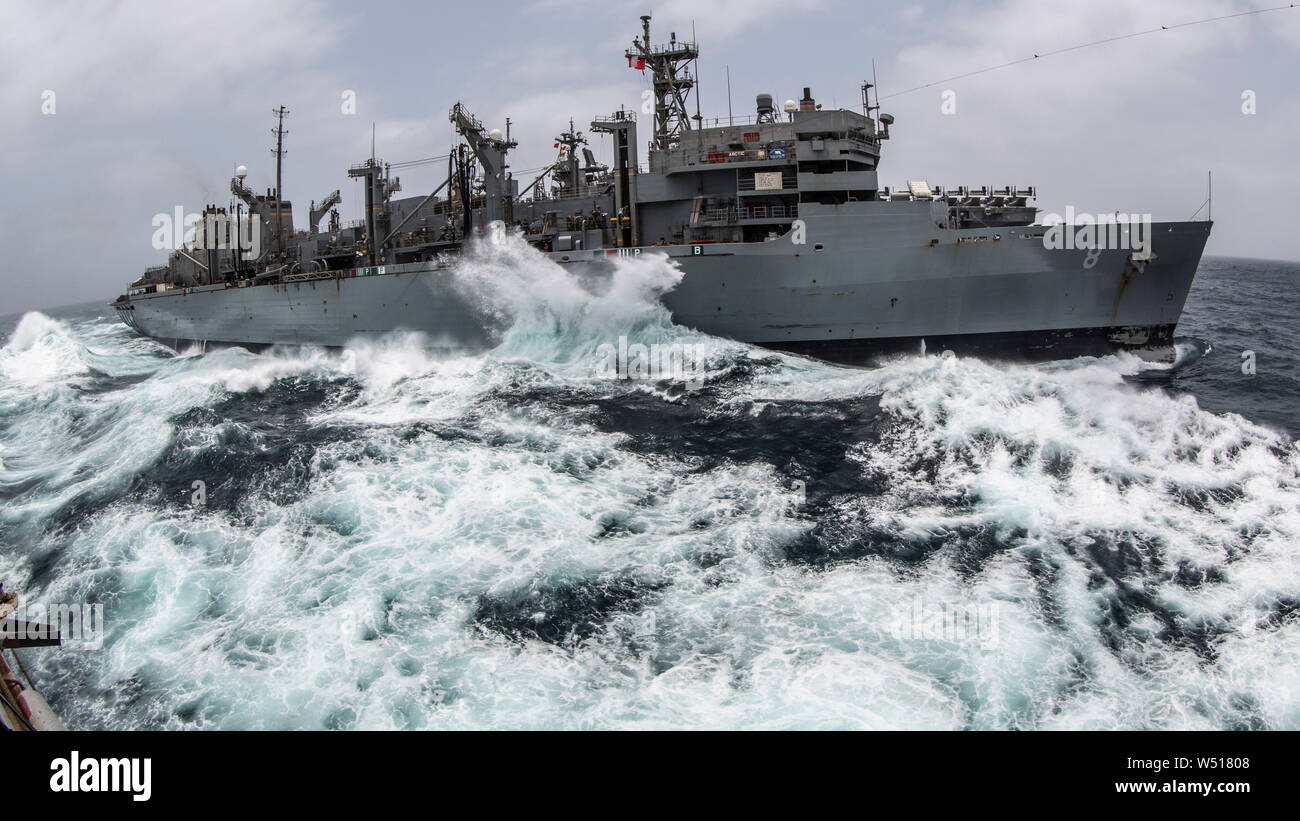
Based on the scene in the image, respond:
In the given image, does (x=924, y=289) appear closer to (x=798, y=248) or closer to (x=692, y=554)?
(x=798, y=248)

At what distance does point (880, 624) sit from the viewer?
962 cm

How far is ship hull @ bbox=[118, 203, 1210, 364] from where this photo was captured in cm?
2311

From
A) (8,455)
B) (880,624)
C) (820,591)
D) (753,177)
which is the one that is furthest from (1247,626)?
(8,455)

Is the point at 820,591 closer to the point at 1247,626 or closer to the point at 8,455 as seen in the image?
the point at 1247,626

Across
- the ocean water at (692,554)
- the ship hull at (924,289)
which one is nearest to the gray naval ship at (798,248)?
the ship hull at (924,289)

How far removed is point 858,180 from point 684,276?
6876 millimetres

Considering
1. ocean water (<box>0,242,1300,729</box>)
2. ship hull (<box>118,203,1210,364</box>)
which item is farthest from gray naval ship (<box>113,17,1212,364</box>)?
ocean water (<box>0,242,1300,729</box>)

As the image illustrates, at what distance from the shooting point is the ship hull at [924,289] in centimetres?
2311

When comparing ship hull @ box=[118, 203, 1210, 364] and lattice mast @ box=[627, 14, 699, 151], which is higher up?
lattice mast @ box=[627, 14, 699, 151]

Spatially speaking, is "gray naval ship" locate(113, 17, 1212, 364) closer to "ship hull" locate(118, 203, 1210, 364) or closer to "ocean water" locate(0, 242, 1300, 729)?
"ship hull" locate(118, 203, 1210, 364)

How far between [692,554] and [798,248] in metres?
15.0

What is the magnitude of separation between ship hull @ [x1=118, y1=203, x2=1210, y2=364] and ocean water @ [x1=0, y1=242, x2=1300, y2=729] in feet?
7.14

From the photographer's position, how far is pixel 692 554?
38.5 feet

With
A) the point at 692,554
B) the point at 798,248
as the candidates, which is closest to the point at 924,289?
the point at 798,248
